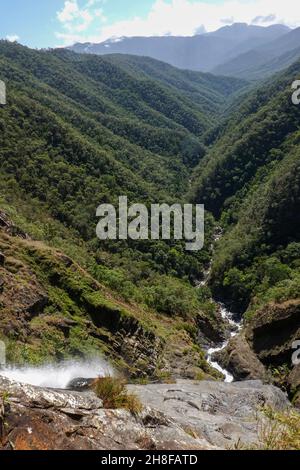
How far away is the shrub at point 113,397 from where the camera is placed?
33.6 feet

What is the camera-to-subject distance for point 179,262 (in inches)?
3858

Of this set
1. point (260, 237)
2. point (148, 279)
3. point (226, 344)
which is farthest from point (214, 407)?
point (260, 237)

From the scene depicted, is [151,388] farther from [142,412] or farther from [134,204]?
[134,204]

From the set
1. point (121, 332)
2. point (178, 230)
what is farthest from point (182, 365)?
point (178, 230)

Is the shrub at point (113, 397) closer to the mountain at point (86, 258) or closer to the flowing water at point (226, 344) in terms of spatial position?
the mountain at point (86, 258)

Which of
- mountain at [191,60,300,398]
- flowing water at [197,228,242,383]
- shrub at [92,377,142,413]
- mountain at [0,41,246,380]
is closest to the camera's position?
shrub at [92,377,142,413]

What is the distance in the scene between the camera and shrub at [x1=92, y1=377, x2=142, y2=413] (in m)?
10.2

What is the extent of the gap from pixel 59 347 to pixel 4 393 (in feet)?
76.3

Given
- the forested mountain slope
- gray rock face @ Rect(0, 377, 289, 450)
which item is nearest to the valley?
gray rock face @ Rect(0, 377, 289, 450)

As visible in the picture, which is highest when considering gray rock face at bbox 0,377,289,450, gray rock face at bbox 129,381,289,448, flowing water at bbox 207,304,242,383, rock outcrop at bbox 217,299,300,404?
gray rock face at bbox 0,377,289,450

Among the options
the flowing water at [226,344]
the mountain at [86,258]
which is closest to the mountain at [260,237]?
the flowing water at [226,344]

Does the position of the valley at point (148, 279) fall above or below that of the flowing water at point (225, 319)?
above

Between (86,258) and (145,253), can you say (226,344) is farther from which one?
(145,253)

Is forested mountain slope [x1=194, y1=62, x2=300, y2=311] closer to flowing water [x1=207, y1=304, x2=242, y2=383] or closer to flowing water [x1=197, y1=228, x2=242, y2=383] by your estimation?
flowing water [x1=197, y1=228, x2=242, y2=383]
